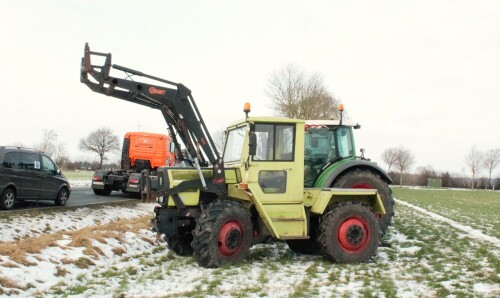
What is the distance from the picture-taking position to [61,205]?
16016 millimetres

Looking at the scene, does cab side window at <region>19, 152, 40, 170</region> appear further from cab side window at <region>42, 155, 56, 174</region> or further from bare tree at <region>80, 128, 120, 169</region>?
bare tree at <region>80, 128, 120, 169</region>

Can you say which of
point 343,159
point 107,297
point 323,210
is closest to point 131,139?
point 343,159

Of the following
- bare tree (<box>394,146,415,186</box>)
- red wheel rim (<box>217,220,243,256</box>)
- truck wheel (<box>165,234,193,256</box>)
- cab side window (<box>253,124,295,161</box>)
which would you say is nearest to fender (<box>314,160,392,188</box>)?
cab side window (<box>253,124,295,161</box>)

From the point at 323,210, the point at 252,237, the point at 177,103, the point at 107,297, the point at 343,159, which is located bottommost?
the point at 107,297

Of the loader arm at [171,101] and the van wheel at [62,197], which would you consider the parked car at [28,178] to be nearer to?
the van wheel at [62,197]

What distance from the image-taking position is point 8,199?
13.8 meters

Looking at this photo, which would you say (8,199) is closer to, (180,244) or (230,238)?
(180,244)

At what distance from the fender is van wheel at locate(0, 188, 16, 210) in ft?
29.1

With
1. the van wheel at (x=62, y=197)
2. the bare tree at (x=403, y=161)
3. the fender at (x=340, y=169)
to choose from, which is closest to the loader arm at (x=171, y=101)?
the fender at (x=340, y=169)

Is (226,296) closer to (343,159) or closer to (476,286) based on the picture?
(476,286)

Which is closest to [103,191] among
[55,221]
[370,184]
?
[55,221]

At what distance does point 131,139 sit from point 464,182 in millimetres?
79401

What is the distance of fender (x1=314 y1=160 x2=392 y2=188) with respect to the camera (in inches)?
401

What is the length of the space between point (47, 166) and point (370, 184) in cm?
1022
